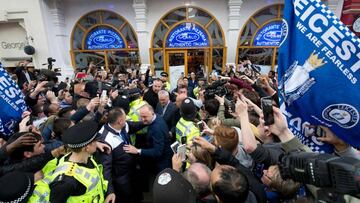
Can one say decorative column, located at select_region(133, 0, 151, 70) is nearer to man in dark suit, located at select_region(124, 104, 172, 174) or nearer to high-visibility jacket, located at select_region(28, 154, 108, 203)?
man in dark suit, located at select_region(124, 104, 172, 174)

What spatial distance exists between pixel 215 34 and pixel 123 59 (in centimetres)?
442

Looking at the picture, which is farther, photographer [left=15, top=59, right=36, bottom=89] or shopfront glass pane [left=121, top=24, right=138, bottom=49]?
shopfront glass pane [left=121, top=24, right=138, bottom=49]

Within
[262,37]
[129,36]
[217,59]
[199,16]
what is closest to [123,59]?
[129,36]

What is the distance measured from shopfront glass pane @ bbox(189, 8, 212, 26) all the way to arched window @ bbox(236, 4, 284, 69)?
5.37 feet

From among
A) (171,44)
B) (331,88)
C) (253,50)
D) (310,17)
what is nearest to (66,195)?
(331,88)

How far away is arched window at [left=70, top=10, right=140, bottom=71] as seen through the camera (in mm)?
10312

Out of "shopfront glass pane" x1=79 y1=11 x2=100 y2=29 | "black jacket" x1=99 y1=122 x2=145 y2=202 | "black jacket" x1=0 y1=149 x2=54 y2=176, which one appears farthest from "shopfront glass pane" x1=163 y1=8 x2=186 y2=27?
"black jacket" x1=0 y1=149 x2=54 y2=176

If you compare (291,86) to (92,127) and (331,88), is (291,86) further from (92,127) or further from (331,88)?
(92,127)

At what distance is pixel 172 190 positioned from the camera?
48.4 inches

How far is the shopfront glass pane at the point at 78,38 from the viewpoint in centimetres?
1053

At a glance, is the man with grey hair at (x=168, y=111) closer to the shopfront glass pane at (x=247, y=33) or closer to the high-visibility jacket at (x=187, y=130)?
the high-visibility jacket at (x=187, y=130)

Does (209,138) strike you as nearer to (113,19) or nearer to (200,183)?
(200,183)

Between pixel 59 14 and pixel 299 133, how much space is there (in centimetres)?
1105

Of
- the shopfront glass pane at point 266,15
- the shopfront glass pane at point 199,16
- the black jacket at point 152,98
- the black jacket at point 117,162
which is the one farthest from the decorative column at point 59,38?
the black jacket at point 117,162
